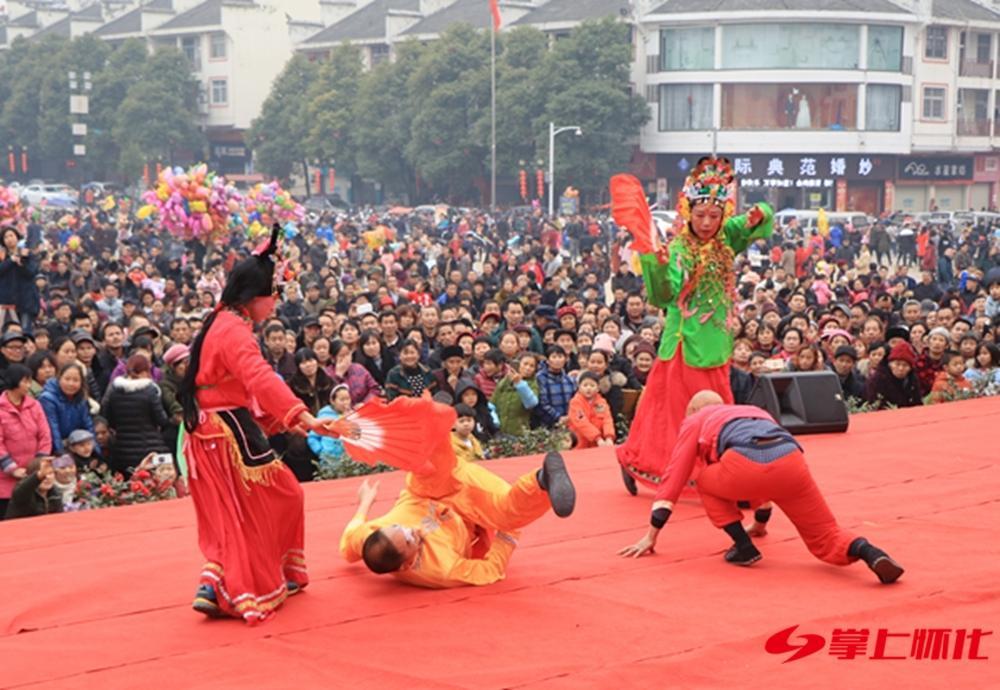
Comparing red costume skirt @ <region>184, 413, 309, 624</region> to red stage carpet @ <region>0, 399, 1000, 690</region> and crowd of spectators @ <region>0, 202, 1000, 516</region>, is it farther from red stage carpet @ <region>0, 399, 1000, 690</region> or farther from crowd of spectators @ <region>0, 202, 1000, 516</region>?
crowd of spectators @ <region>0, 202, 1000, 516</region>

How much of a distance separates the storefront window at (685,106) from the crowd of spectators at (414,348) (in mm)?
24861

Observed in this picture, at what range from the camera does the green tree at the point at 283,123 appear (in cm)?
4809

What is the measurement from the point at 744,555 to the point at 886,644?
1.08 m

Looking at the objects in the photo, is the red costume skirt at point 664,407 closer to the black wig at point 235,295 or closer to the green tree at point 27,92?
the black wig at point 235,295

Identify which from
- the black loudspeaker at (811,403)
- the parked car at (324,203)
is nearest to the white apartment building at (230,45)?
the parked car at (324,203)

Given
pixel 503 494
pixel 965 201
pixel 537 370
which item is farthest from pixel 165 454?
pixel 965 201

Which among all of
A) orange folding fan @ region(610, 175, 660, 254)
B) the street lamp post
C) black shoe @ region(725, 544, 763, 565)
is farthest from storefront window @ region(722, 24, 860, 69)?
black shoe @ region(725, 544, 763, 565)

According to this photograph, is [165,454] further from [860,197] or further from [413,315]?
[860,197]

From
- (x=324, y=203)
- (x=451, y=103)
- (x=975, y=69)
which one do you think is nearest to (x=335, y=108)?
(x=324, y=203)

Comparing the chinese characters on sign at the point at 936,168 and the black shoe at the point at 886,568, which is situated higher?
the chinese characters on sign at the point at 936,168

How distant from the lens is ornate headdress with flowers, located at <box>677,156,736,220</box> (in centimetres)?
696

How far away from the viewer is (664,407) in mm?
7066

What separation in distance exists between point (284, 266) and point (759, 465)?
1.96 metres

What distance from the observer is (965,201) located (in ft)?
156
